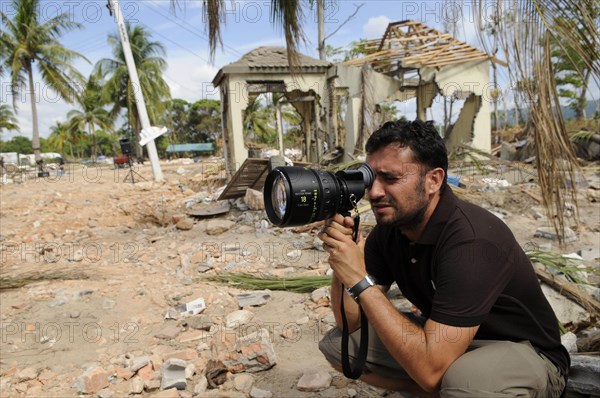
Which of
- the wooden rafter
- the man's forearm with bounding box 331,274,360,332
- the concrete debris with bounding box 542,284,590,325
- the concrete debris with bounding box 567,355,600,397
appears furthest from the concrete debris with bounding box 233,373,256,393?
the wooden rafter

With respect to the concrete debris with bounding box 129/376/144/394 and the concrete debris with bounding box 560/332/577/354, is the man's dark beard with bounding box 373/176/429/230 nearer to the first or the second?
the concrete debris with bounding box 560/332/577/354

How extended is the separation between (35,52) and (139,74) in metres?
5.81

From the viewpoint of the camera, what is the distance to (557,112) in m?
1.59

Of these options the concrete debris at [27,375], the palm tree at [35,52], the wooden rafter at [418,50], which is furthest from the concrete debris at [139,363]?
the palm tree at [35,52]

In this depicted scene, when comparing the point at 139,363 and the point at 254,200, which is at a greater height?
the point at 254,200

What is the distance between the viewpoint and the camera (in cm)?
168

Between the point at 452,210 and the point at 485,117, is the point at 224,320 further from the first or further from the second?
the point at 485,117

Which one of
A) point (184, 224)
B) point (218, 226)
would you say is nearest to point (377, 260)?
point (218, 226)

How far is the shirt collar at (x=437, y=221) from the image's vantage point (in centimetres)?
171

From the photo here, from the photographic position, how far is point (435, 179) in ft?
5.82

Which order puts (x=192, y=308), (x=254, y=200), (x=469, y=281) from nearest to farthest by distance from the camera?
1. (x=469, y=281)
2. (x=192, y=308)
3. (x=254, y=200)

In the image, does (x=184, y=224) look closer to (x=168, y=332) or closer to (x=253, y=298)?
(x=253, y=298)

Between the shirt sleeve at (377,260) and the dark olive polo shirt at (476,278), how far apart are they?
0.13m

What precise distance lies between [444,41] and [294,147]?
42.8 feet
